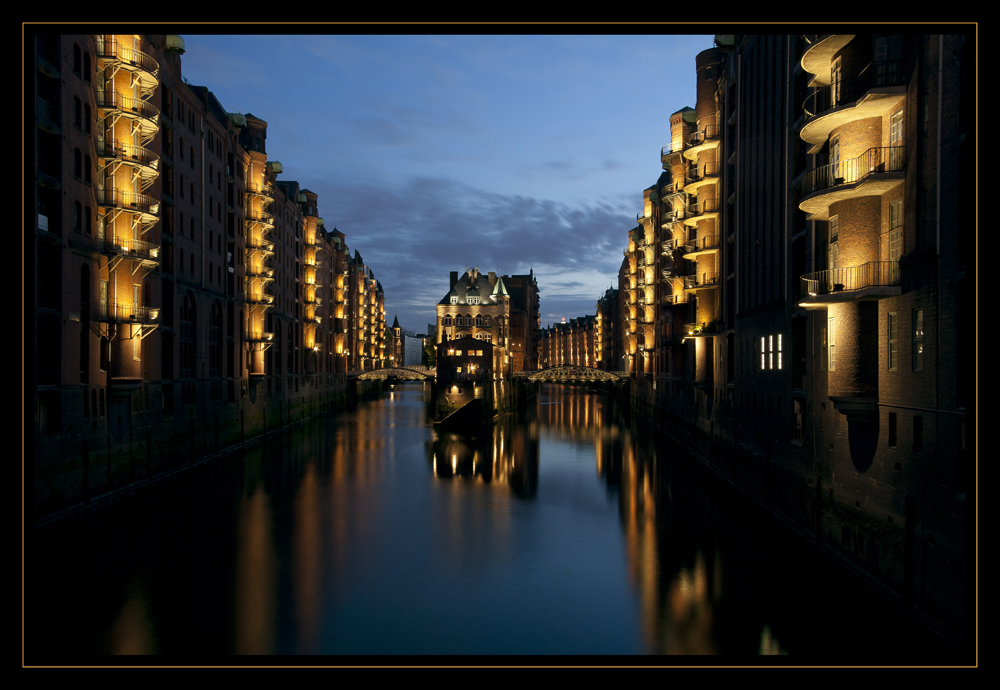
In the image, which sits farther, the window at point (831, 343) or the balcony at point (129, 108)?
the balcony at point (129, 108)

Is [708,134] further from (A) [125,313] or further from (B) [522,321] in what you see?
(B) [522,321]

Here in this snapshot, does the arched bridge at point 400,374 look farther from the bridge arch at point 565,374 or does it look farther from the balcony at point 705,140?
the balcony at point 705,140

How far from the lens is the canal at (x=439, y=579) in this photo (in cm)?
1692

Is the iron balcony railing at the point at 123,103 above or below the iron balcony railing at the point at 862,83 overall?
above

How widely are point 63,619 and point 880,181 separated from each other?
995 inches

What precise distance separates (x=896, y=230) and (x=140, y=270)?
33186mm

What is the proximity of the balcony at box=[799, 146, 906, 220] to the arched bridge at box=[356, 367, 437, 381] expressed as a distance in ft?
291

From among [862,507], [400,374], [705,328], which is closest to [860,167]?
[862,507]

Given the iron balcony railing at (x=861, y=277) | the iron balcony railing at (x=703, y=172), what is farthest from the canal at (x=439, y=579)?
the iron balcony railing at (x=703, y=172)

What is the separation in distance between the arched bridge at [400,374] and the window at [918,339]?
301ft

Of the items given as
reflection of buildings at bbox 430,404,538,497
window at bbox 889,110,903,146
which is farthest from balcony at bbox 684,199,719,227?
window at bbox 889,110,903,146

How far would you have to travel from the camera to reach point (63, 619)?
59.1ft

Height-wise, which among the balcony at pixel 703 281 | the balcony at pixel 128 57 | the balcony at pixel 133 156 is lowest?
the balcony at pixel 703 281

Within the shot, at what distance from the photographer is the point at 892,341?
18500 mm
